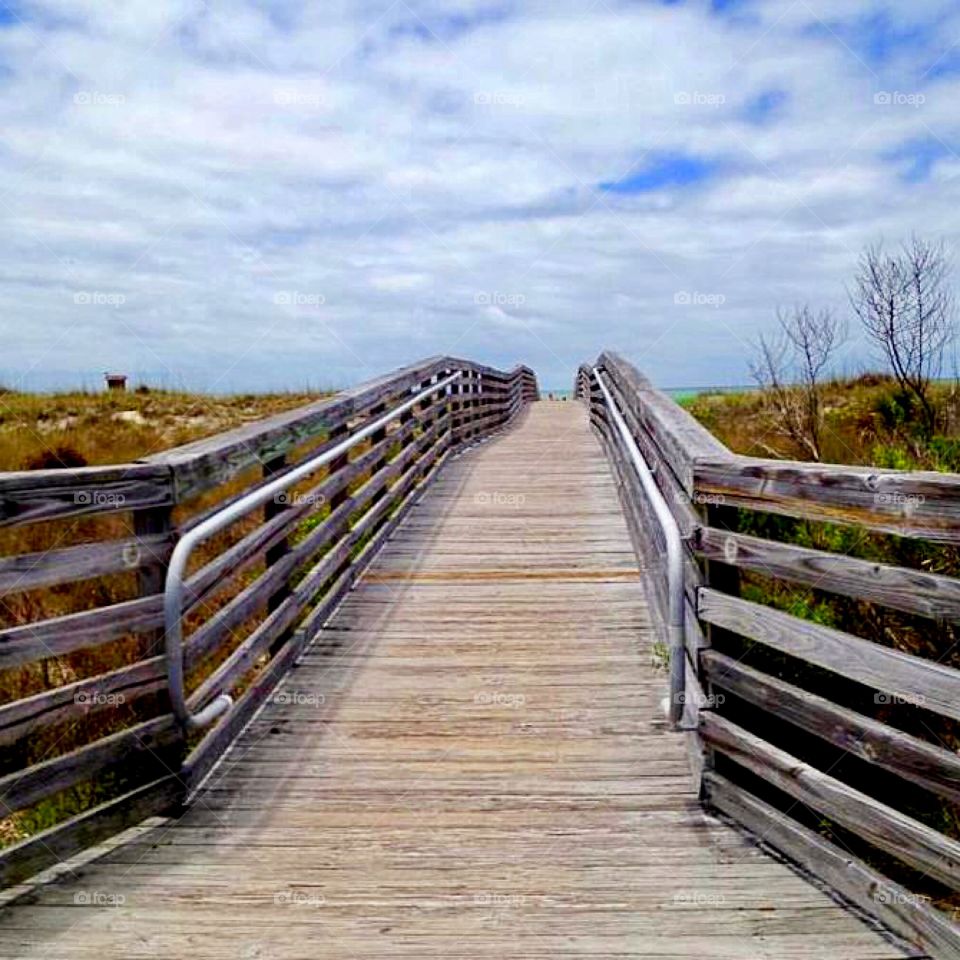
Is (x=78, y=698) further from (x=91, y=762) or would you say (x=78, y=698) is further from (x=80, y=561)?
(x=80, y=561)

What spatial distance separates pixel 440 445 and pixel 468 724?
26.9 ft

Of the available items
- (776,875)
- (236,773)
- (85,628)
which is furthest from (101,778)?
(776,875)

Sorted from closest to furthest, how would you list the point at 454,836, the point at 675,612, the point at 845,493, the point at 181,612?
the point at 845,493, the point at 454,836, the point at 181,612, the point at 675,612

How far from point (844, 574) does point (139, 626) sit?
2460 millimetres

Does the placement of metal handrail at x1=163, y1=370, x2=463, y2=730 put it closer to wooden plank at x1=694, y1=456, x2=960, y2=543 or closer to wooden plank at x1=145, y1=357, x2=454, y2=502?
wooden plank at x1=145, y1=357, x2=454, y2=502

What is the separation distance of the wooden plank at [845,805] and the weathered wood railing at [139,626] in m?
2.09

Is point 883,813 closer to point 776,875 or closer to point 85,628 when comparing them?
point 776,875

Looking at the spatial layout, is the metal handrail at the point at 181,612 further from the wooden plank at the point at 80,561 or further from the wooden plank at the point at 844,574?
the wooden plank at the point at 844,574

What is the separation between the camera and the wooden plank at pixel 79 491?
3230 millimetres

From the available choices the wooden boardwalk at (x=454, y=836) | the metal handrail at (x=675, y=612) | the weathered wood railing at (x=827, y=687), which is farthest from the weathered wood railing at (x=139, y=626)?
the weathered wood railing at (x=827, y=687)

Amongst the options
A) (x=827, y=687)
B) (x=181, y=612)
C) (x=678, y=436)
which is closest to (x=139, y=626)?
(x=181, y=612)

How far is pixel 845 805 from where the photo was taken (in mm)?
3180

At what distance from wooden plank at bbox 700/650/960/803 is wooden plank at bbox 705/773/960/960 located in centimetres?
34

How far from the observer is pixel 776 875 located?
3367mm
